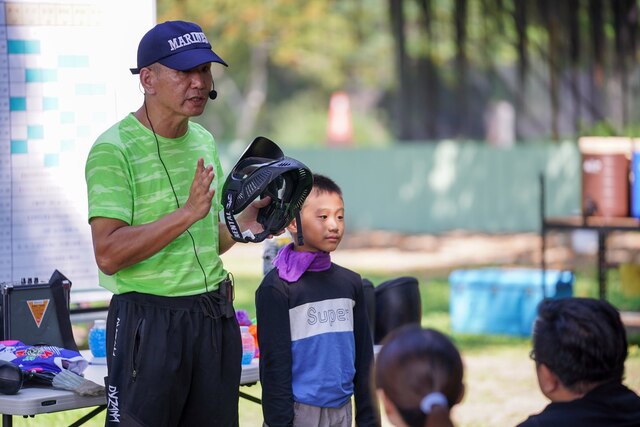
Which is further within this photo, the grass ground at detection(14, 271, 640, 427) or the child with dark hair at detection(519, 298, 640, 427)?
the grass ground at detection(14, 271, 640, 427)

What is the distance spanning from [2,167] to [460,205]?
40.1ft

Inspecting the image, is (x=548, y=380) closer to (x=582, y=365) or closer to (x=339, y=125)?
(x=582, y=365)

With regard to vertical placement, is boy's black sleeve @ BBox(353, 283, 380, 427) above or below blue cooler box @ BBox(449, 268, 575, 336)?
above

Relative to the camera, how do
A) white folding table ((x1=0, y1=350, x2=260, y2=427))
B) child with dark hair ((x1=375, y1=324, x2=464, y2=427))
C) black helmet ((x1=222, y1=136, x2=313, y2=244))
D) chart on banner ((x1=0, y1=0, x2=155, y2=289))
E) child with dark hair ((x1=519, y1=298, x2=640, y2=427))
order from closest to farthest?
1. child with dark hair ((x1=375, y1=324, x2=464, y2=427))
2. child with dark hair ((x1=519, y1=298, x2=640, y2=427))
3. black helmet ((x1=222, y1=136, x2=313, y2=244))
4. white folding table ((x1=0, y1=350, x2=260, y2=427))
5. chart on banner ((x1=0, y1=0, x2=155, y2=289))

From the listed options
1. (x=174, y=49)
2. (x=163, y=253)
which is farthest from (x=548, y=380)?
(x=174, y=49)

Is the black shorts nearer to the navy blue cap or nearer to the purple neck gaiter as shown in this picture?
the purple neck gaiter

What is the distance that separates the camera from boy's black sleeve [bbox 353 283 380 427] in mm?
→ 3756

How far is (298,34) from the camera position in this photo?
1083 inches

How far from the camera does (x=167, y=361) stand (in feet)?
10.5

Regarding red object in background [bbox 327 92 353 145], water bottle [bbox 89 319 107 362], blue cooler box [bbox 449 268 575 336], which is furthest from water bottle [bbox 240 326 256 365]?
red object in background [bbox 327 92 353 145]

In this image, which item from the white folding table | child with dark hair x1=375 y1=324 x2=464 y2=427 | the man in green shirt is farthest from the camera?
the white folding table

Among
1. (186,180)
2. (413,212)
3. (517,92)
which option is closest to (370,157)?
(413,212)

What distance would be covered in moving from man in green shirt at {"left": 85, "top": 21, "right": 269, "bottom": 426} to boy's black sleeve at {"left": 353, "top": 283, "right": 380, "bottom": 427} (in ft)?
1.91

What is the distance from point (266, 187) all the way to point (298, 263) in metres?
0.51
